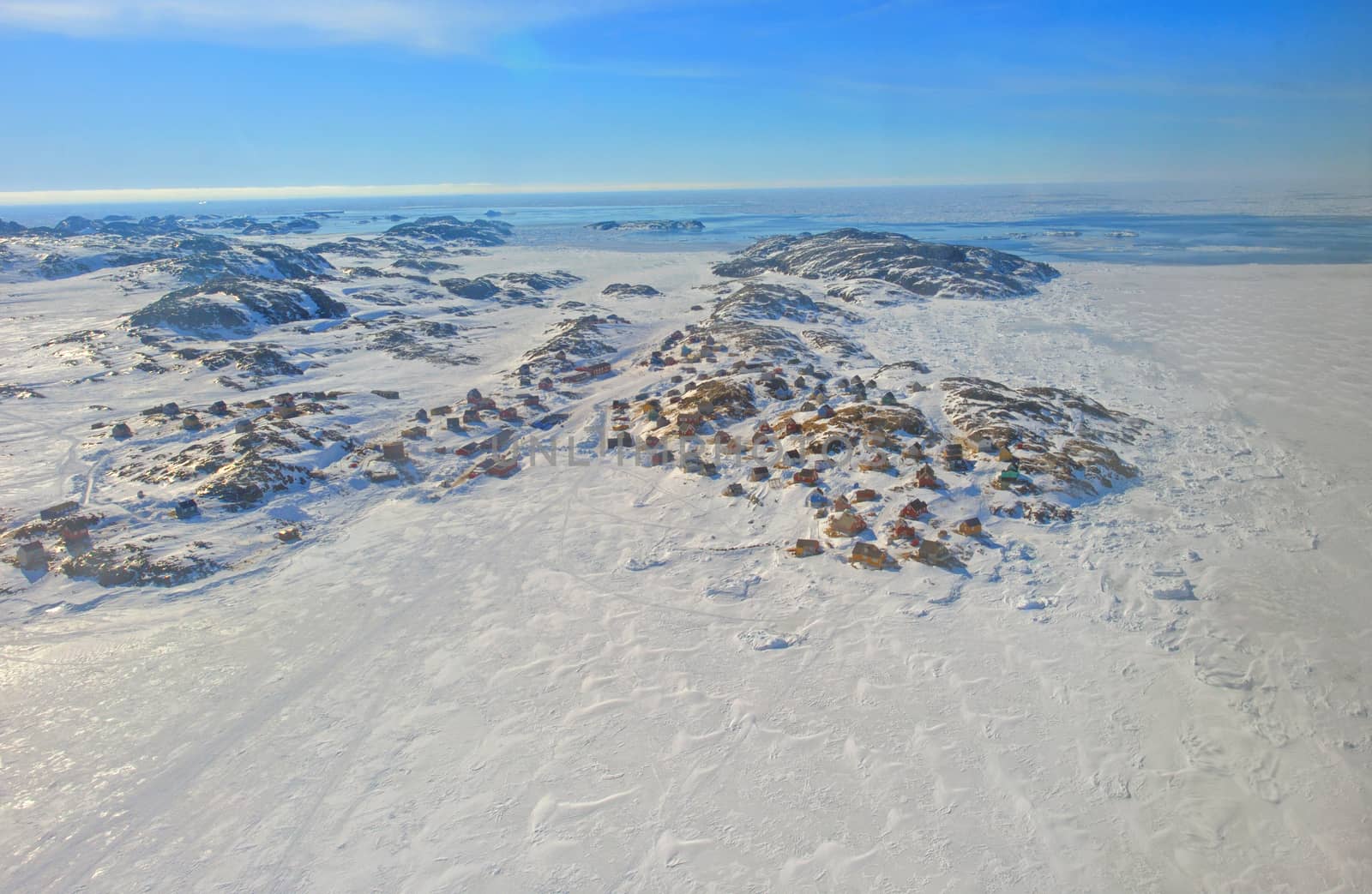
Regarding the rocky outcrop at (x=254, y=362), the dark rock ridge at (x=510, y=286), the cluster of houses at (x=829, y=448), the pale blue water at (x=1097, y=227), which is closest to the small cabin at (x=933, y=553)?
the cluster of houses at (x=829, y=448)

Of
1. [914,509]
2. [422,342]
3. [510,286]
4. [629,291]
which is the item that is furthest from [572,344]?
[510,286]

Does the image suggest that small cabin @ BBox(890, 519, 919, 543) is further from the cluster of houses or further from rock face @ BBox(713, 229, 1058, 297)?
rock face @ BBox(713, 229, 1058, 297)

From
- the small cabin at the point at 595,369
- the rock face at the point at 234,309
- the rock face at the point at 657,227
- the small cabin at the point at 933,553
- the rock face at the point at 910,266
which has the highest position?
the rock face at the point at 657,227

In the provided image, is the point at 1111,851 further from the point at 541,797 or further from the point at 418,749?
the point at 418,749

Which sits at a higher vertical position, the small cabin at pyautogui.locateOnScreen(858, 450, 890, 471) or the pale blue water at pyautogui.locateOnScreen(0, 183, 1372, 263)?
the pale blue water at pyautogui.locateOnScreen(0, 183, 1372, 263)

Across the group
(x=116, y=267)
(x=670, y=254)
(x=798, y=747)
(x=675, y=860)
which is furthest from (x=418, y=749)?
(x=670, y=254)

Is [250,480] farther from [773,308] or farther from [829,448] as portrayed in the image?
[773,308]

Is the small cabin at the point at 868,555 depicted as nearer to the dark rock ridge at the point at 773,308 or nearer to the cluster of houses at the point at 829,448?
the cluster of houses at the point at 829,448

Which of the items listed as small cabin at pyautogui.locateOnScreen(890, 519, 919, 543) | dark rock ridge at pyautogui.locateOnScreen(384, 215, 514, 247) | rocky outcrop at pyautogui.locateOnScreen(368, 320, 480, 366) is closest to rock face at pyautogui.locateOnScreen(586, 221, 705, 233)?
dark rock ridge at pyautogui.locateOnScreen(384, 215, 514, 247)
